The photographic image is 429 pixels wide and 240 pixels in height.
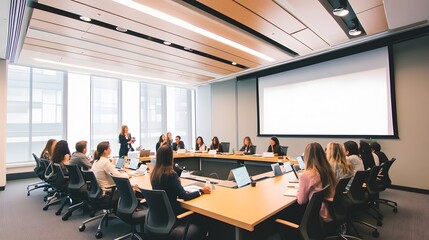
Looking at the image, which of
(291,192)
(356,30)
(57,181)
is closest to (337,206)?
(291,192)

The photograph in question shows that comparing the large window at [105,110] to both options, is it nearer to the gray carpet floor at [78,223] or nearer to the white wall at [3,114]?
the white wall at [3,114]

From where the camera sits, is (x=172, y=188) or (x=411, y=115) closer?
(x=172, y=188)

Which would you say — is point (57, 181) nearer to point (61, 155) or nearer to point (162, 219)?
point (61, 155)

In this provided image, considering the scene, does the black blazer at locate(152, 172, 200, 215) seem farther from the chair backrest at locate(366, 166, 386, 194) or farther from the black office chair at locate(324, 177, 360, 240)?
the chair backrest at locate(366, 166, 386, 194)

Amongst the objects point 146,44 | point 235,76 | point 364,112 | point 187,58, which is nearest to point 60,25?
point 146,44

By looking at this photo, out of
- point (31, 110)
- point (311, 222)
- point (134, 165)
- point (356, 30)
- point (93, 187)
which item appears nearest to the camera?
point (311, 222)

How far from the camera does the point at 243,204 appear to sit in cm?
205

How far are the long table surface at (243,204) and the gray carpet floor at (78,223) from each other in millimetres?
1255

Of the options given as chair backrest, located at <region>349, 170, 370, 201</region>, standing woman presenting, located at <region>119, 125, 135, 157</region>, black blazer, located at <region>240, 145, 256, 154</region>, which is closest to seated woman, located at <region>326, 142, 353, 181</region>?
chair backrest, located at <region>349, 170, 370, 201</region>

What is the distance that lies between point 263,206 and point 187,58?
4771 mm

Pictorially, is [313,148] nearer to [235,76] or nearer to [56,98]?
[235,76]

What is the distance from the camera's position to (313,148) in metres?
2.25

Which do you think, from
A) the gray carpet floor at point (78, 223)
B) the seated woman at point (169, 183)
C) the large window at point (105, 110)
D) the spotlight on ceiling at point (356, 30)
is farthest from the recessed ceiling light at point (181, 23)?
the large window at point (105, 110)

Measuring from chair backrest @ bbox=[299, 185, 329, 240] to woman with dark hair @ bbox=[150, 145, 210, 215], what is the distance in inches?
40.3
